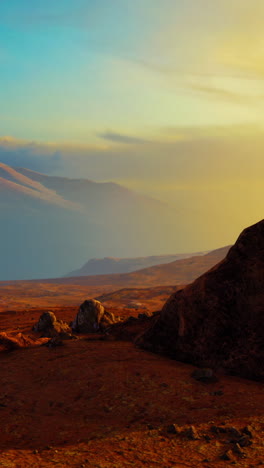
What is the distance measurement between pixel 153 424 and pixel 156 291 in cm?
6106

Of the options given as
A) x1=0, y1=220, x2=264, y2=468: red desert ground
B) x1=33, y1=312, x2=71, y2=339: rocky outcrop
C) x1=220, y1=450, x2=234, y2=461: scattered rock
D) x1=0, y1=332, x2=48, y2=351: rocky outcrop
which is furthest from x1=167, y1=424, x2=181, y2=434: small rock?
x1=33, y1=312, x2=71, y2=339: rocky outcrop

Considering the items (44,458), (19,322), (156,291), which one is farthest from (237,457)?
(156,291)

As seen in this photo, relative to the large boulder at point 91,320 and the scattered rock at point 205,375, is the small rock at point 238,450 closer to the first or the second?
the scattered rock at point 205,375

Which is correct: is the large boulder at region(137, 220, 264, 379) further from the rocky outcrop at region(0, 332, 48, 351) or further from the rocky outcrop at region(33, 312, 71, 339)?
the rocky outcrop at region(33, 312, 71, 339)

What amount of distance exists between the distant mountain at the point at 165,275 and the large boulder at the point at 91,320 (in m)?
84.8

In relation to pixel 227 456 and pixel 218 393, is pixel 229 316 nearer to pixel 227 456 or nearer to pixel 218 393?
pixel 218 393

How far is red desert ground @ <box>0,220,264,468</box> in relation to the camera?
6.70m

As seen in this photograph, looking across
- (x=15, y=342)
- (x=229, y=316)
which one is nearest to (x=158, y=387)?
(x=229, y=316)

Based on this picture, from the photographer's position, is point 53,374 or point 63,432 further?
point 53,374

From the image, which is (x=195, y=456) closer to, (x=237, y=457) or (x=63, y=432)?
(x=237, y=457)

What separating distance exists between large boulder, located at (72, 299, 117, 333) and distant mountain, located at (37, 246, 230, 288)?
84.8 m

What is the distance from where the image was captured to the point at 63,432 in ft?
24.8

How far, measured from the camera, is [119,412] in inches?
325

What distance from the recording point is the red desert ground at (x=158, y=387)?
670cm
